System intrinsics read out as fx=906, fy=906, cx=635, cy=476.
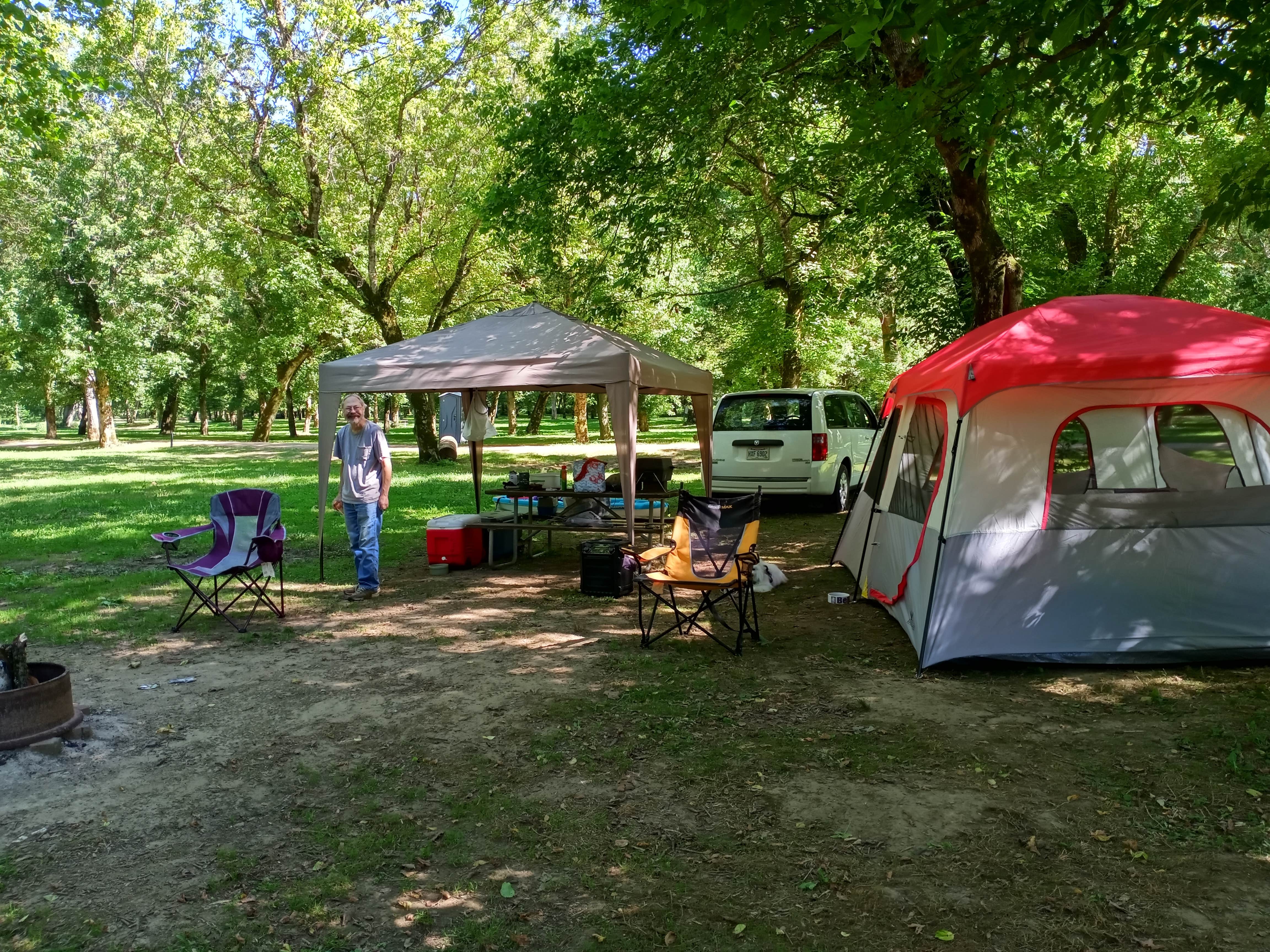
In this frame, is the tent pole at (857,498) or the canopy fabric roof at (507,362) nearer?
the canopy fabric roof at (507,362)

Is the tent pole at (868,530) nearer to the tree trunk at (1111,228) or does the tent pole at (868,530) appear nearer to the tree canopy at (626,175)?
the tree canopy at (626,175)

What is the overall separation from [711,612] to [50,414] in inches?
1627

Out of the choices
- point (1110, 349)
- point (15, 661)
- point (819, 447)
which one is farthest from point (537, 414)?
point (15, 661)

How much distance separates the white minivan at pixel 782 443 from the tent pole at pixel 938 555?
6.07 metres

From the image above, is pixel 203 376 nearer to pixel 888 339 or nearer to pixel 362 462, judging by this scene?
pixel 888 339

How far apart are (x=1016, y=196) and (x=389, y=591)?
9.92 metres

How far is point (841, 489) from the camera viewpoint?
1247 cm

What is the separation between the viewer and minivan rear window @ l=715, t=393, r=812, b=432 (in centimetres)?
1182

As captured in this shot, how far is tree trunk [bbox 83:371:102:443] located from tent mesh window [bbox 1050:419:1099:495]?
99.2 ft

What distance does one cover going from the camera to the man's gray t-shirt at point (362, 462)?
24.1 feet

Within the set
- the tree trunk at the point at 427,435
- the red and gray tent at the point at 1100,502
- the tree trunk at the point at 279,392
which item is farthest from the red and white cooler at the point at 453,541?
the tree trunk at the point at 279,392

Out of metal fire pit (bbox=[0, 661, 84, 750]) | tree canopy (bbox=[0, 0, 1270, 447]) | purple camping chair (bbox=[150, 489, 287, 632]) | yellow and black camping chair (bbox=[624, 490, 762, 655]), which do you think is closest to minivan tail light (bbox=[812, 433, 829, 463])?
tree canopy (bbox=[0, 0, 1270, 447])

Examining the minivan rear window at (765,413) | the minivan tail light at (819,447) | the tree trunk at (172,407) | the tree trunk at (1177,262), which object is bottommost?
the minivan tail light at (819,447)

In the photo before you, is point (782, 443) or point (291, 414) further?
point (291, 414)
